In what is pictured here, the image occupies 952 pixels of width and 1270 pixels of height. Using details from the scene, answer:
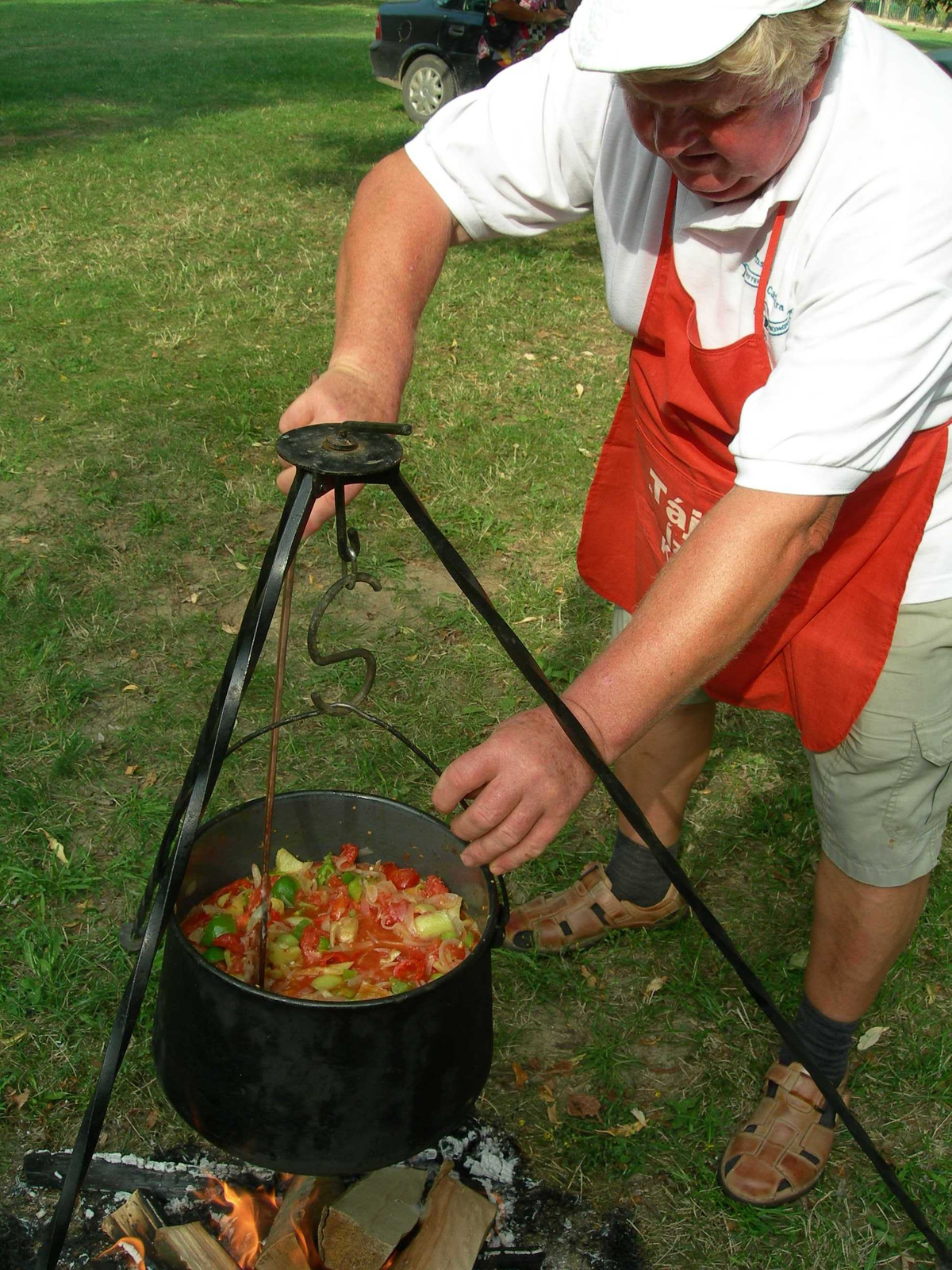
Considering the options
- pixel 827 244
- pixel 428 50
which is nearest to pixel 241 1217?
pixel 827 244

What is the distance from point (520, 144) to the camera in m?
2.08

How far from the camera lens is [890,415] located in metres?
1.57


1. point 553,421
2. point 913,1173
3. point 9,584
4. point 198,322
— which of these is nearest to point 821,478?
point 913,1173

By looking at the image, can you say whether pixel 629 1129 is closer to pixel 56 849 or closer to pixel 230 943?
pixel 230 943

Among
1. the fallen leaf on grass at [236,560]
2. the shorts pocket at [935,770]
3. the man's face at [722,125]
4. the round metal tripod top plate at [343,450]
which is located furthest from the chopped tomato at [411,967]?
the fallen leaf on grass at [236,560]

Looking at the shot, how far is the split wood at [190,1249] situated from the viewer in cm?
206

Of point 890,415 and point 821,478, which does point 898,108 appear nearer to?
point 890,415

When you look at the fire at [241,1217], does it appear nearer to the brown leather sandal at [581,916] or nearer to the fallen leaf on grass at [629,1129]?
the fallen leaf on grass at [629,1129]

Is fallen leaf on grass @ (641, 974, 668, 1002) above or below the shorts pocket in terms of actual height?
below

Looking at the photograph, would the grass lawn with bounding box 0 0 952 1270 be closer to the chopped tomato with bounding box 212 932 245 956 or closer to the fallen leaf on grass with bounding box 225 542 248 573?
the fallen leaf on grass with bounding box 225 542 248 573

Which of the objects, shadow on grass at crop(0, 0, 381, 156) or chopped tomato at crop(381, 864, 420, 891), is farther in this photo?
shadow on grass at crop(0, 0, 381, 156)

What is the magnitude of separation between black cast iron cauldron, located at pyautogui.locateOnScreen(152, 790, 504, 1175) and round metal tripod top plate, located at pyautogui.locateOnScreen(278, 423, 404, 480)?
2.14 ft

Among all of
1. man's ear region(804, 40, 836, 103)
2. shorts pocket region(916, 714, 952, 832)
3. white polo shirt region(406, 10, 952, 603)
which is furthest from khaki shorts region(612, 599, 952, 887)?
man's ear region(804, 40, 836, 103)

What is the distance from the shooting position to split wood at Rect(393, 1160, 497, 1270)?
208 cm
